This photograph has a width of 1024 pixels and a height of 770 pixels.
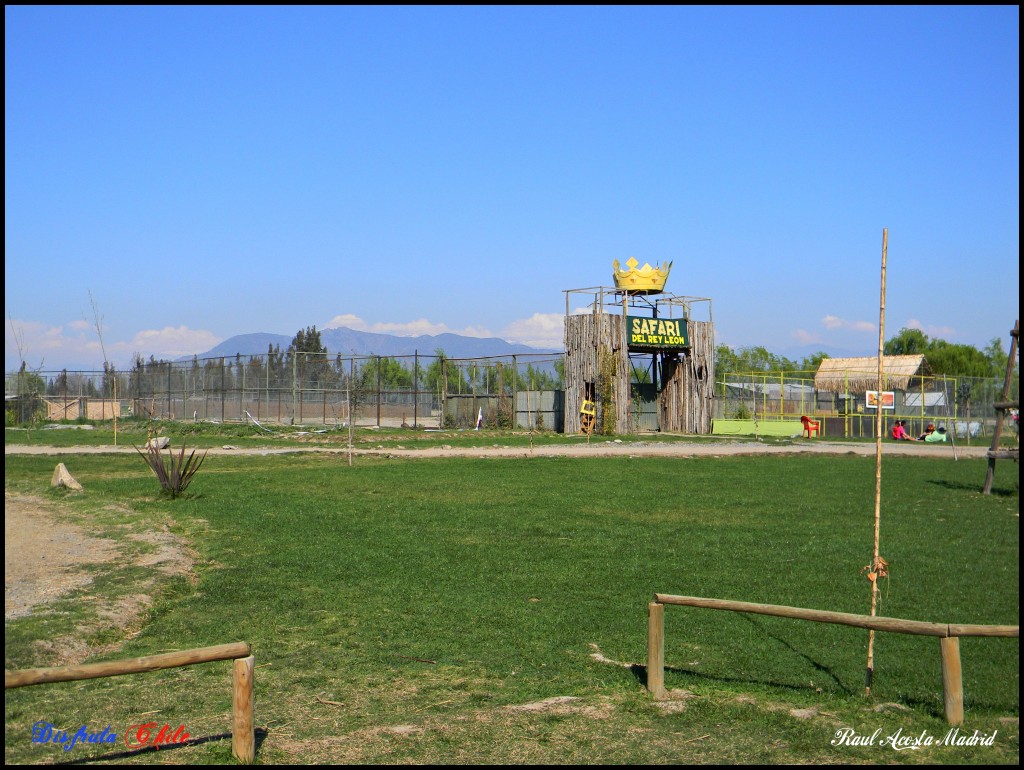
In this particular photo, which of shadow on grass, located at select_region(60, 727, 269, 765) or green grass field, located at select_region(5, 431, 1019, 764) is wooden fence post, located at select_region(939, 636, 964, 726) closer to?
green grass field, located at select_region(5, 431, 1019, 764)

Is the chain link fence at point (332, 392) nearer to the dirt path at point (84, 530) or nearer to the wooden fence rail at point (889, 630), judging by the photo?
the dirt path at point (84, 530)

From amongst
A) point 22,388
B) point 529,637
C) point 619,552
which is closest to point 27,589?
point 529,637

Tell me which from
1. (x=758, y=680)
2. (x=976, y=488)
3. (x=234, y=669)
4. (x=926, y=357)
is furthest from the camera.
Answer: (x=926, y=357)

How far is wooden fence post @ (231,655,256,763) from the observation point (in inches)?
234

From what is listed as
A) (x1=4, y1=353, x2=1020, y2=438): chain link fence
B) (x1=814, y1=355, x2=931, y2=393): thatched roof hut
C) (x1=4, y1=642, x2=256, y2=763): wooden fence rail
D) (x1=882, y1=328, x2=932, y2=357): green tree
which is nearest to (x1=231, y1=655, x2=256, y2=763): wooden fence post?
(x1=4, y1=642, x2=256, y2=763): wooden fence rail

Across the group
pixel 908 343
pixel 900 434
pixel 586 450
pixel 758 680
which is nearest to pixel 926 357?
pixel 908 343

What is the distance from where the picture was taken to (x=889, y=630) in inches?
262

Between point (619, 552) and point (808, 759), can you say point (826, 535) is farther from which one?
point (808, 759)

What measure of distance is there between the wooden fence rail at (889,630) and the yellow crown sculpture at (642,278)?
124 feet

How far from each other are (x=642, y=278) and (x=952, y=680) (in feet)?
128

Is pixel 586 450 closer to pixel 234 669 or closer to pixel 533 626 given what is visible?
pixel 533 626

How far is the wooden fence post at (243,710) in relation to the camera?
234 inches

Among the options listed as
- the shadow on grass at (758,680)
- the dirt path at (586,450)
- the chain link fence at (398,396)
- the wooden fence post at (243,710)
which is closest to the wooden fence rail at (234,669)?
the wooden fence post at (243,710)

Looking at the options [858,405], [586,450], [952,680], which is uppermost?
[858,405]
